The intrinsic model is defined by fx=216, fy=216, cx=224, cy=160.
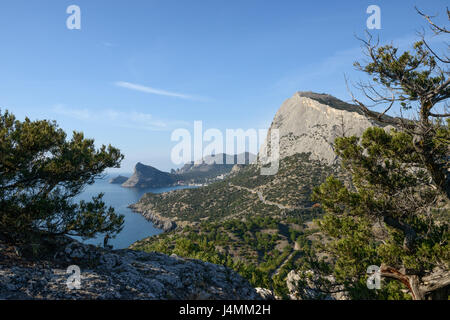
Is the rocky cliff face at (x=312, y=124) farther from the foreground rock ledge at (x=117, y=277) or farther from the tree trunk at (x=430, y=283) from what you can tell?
the foreground rock ledge at (x=117, y=277)

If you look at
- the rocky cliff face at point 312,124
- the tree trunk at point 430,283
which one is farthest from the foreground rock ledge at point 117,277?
the rocky cliff face at point 312,124

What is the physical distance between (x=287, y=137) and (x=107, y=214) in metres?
142

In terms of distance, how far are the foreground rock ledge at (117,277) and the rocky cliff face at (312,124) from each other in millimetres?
99280

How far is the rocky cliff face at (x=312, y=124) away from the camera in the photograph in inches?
4216

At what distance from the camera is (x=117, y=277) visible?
27.7 ft

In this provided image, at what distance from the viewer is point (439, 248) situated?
9.03m

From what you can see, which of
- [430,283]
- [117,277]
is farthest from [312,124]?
[117,277]

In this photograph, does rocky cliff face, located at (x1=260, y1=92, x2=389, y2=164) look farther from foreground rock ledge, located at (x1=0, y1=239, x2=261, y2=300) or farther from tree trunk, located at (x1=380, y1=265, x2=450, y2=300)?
foreground rock ledge, located at (x1=0, y1=239, x2=261, y2=300)

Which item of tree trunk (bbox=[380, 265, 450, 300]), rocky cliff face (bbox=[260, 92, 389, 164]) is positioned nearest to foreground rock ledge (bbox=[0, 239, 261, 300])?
tree trunk (bbox=[380, 265, 450, 300])
